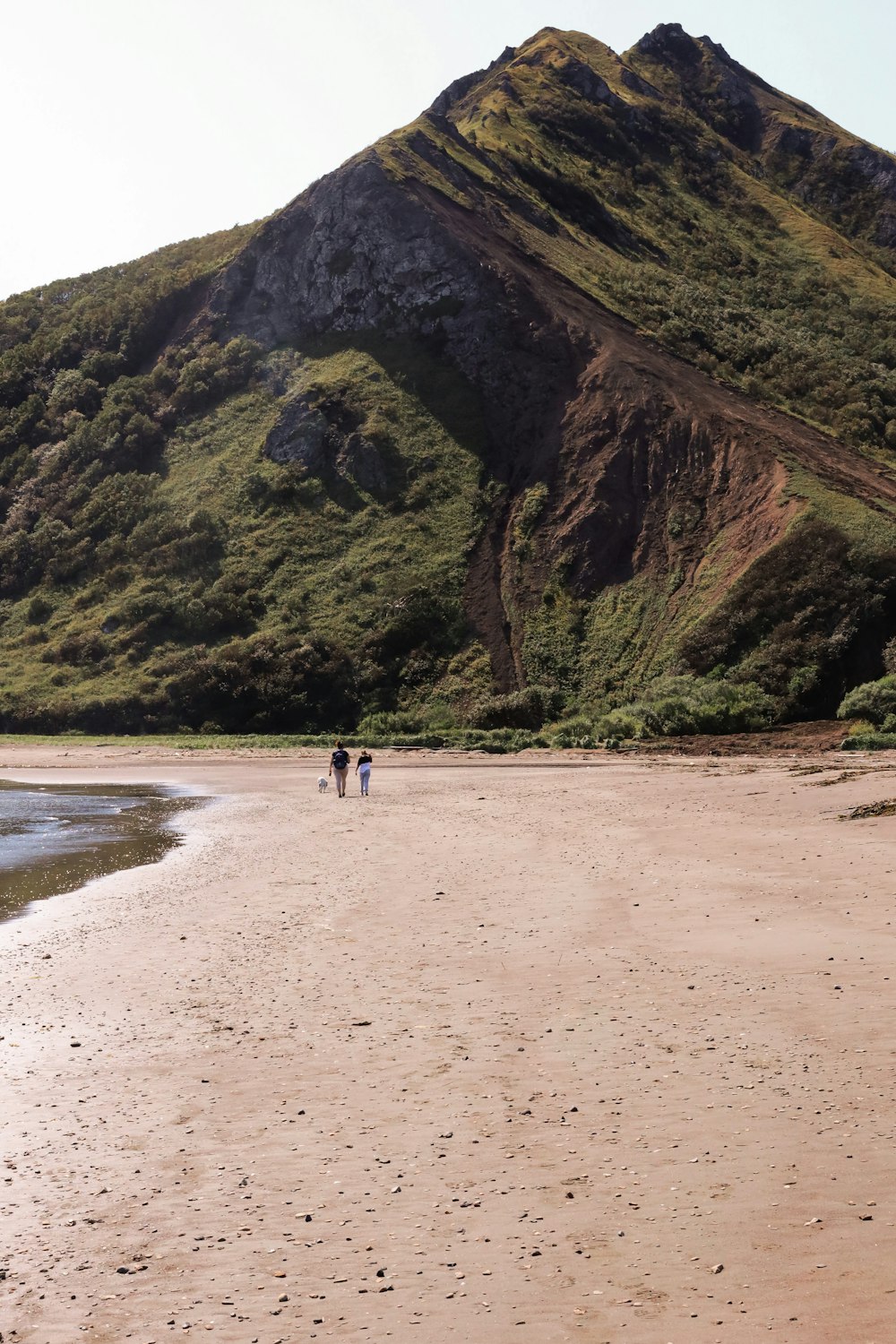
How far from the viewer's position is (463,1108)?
7.27 meters

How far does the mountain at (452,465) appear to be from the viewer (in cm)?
4859

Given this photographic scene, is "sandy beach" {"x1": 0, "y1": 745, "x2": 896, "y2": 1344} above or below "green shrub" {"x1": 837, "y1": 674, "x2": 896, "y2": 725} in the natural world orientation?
below

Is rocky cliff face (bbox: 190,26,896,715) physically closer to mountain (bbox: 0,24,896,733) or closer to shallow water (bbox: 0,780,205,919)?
mountain (bbox: 0,24,896,733)

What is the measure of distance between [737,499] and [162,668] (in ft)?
93.1

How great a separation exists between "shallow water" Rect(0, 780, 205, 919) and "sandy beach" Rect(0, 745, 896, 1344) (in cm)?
230

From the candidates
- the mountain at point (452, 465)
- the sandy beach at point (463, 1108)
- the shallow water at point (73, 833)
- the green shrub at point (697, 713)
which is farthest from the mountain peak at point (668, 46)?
the sandy beach at point (463, 1108)

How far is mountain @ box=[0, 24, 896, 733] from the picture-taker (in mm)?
48594

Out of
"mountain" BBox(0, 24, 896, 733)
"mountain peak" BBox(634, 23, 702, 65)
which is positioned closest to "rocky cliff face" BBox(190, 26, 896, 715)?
"mountain" BBox(0, 24, 896, 733)

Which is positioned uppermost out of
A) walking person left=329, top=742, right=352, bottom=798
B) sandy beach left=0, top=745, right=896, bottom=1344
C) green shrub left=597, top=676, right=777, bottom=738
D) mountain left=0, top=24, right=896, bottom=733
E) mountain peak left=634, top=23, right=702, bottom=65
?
mountain peak left=634, top=23, right=702, bottom=65

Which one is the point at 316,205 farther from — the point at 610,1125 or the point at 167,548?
the point at 610,1125

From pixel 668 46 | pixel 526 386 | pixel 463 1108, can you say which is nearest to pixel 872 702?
pixel 463 1108

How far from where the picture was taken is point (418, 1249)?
5.48 meters

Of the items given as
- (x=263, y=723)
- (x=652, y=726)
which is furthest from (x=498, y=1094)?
(x=263, y=723)

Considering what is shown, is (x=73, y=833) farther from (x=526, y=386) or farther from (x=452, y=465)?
(x=526, y=386)
